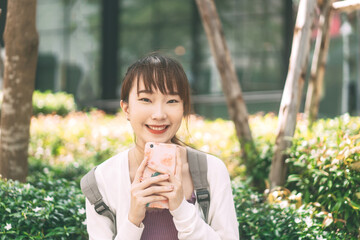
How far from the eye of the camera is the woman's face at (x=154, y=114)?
2156 millimetres

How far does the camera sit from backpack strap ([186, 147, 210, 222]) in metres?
2.21

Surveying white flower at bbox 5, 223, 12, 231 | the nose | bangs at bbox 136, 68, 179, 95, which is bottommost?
white flower at bbox 5, 223, 12, 231

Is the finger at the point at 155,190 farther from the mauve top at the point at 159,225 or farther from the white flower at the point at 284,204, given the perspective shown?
the white flower at the point at 284,204

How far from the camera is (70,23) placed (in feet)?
48.2

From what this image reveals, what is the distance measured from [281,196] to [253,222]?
0.66 m

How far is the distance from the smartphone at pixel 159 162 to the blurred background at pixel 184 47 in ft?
31.5

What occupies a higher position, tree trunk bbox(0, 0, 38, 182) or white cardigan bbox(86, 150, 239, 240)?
tree trunk bbox(0, 0, 38, 182)

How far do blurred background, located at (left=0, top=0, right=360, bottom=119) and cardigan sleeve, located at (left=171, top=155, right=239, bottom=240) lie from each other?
9412 mm

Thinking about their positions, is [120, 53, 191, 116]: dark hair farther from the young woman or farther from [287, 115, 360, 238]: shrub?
[287, 115, 360, 238]: shrub

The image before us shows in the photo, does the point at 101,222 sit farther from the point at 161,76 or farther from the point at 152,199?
the point at 161,76

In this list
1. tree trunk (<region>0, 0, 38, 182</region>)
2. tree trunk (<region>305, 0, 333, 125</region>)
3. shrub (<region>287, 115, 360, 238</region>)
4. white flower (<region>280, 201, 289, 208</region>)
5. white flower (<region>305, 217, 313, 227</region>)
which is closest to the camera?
white flower (<region>305, 217, 313, 227</region>)

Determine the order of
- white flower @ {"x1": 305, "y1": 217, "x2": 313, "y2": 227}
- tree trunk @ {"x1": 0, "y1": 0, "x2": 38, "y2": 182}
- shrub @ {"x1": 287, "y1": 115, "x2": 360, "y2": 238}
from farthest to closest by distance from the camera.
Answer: tree trunk @ {"x1": 0, "y1": 0, "x2": 38, "y2": 182} → shrub @ {"x1": 287, "y1": 115, "x2": 360, "y2": 238} → white flower @ {"x1": 305, "y1": 217, "x2": 313, "y2": 227}

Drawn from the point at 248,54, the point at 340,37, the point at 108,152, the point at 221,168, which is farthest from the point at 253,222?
the point at 340,37

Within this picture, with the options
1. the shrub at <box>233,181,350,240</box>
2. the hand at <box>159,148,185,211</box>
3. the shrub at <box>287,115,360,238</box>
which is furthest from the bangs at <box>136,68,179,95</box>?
the shrub at <box>287,115,360,238</box>
